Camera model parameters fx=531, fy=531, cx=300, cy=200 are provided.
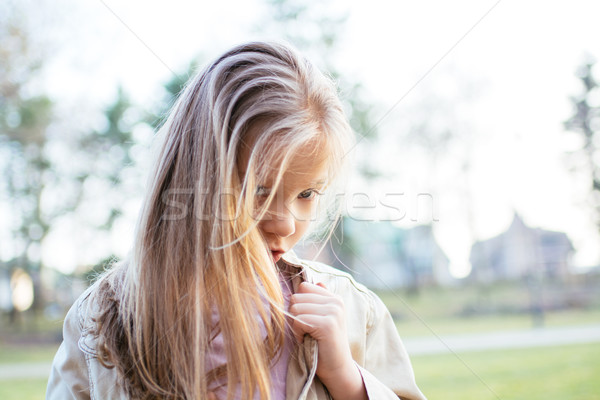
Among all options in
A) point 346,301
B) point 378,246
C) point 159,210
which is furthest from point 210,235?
point 378,246

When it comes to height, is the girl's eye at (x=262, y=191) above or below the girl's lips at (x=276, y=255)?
above

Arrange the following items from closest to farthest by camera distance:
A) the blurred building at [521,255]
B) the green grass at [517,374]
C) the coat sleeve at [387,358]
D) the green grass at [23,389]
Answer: the coat sleeve at [387,358]
the green grass at [517,374]
the green grass at [23,389]
the blurred building at [521,255]

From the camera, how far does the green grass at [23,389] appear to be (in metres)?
5.30

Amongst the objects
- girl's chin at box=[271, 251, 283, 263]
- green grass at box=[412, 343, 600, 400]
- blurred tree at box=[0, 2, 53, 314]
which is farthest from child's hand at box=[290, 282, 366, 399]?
blurred tree at box=[0, 2, 53, 314]

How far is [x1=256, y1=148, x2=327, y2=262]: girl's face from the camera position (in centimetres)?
97

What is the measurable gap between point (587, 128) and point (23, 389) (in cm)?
1218

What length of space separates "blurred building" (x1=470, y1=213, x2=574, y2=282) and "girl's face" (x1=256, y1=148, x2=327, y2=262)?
1216 centimetres

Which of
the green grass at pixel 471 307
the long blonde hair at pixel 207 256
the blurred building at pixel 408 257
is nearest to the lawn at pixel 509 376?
the green grass at pixel 471 307

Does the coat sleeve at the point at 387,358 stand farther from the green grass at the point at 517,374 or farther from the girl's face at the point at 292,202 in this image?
the green grass at the point at 517,374

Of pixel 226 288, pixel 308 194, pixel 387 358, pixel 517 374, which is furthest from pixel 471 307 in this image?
pixel 226 288

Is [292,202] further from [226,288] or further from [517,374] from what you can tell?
[517,374]

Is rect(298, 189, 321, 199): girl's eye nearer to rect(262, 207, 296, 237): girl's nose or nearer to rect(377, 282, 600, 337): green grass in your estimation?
rect(262, 207, 296, 237): girl's nose

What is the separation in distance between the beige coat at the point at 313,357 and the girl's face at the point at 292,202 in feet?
0.24

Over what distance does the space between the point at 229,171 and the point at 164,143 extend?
0.18 m
